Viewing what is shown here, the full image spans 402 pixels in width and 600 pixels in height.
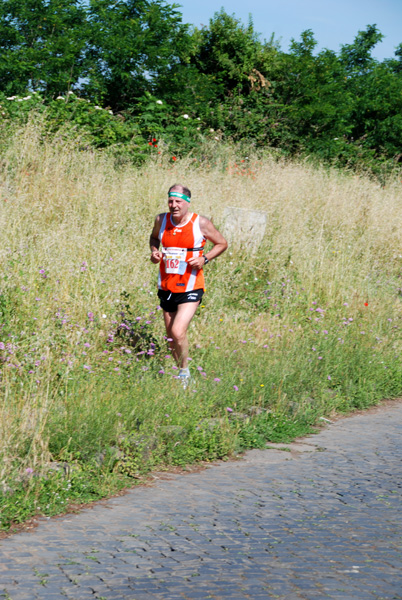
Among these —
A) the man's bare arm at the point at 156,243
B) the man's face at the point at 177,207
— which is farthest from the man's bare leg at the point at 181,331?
the man's face at the point at 177,207

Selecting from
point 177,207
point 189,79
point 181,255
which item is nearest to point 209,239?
point 181,255

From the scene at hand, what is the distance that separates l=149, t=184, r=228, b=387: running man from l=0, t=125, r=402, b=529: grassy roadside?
0.36m

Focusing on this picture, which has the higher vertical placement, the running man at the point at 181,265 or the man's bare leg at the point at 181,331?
the running man at the point at 181,265

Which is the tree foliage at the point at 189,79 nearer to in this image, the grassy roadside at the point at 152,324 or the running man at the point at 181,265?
the grassy roadside at the point at 152,324

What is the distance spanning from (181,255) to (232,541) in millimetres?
3834

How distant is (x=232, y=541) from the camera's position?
4699 millimetres

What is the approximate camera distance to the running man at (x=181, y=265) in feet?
26.1

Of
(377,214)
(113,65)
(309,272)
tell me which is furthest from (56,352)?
(113,65)

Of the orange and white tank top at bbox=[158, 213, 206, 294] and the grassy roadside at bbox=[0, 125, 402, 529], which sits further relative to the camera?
the orange and white tank top at bbox=[158, 213, 206, 294]

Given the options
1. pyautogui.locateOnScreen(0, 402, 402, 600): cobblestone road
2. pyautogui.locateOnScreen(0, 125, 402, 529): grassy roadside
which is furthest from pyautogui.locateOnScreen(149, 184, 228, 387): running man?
pyautogui.locateOnScreen(0, 402, 402, 600): cobblestone road

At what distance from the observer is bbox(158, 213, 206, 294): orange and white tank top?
26.3 ft

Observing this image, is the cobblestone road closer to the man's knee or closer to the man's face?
the man's knee

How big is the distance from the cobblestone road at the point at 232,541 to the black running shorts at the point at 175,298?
2.06 meters

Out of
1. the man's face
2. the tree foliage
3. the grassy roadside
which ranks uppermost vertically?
the tree foliage
